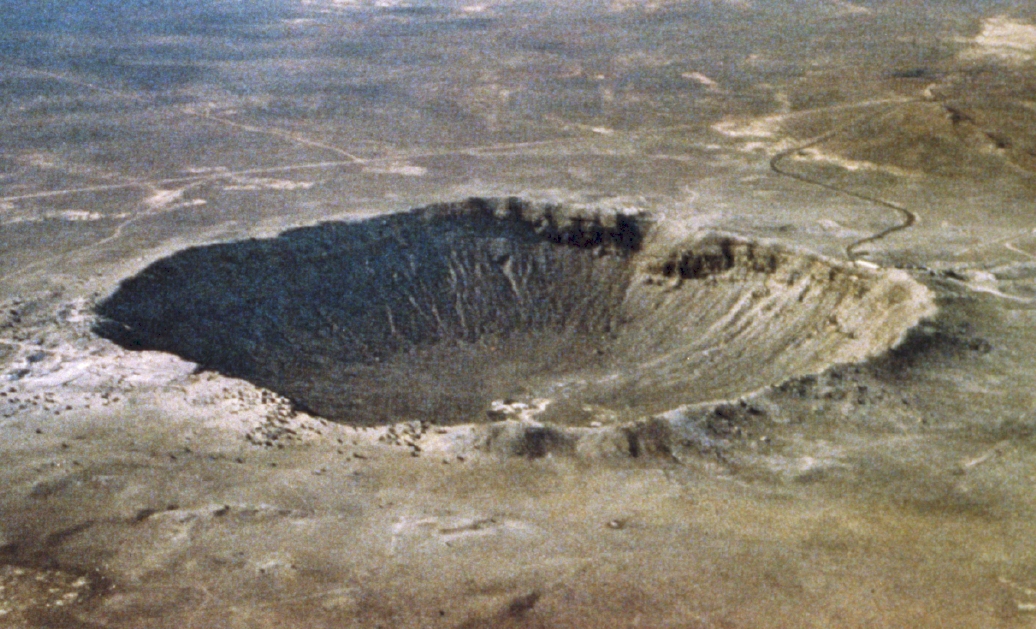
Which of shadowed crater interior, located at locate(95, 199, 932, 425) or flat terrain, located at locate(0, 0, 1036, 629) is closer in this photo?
flat terrain, located at locate(0, 0, 1036, 629)

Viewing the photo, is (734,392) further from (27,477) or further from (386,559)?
(27,477)

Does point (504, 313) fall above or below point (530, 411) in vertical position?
above

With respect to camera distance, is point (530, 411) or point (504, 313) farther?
point (504, 313)

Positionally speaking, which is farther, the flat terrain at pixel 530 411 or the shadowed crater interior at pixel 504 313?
the shadowed crater interior at pixel 504 313

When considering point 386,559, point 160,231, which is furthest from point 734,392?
point 160,231
